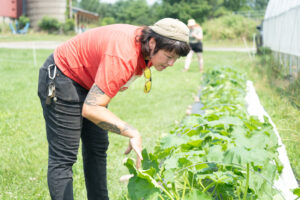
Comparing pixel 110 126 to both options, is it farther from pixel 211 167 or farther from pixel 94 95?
pixel 211 167

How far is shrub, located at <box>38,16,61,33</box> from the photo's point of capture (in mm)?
36825

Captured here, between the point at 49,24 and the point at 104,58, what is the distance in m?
37.9

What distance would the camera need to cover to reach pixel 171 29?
1.78 meters

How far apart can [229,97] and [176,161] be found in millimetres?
2564

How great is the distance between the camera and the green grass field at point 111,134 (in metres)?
2.80

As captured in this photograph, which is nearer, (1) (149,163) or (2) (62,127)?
(2) (62,127)

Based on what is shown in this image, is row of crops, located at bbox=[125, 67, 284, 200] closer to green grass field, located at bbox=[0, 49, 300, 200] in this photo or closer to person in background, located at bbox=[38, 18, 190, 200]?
person in background, located at bbox=[38, 18, 190, 200]

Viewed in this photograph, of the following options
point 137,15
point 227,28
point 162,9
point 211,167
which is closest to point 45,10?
point 162,9

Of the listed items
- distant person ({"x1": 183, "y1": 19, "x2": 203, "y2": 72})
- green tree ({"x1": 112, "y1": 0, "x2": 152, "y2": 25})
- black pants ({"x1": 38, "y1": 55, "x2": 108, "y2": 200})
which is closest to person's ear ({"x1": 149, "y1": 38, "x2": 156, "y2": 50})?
black pants ({"x1": 38, "y1": 55, "x2": 108, "y2": 200})

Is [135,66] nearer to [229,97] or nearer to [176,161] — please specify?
[176,161]

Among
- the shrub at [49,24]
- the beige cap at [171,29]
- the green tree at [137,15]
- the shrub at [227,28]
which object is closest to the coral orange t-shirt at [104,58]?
the beige cap at [171,29]

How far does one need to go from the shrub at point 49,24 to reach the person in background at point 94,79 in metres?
36.5

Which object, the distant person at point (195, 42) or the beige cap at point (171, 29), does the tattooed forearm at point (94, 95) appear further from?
the distant person at point (195, 42)

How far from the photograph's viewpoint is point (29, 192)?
263 centimetres
